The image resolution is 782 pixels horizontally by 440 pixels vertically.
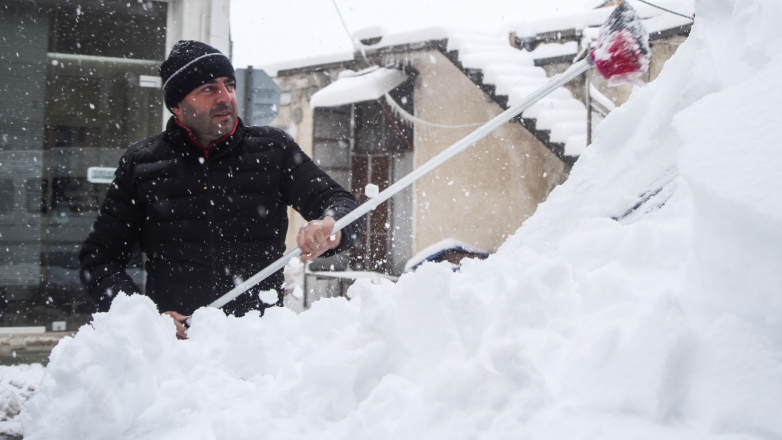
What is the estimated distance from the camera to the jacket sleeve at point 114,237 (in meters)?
2.59

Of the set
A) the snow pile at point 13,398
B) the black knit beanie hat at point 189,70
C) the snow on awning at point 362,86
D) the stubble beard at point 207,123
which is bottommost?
the snow pile at point 13,398

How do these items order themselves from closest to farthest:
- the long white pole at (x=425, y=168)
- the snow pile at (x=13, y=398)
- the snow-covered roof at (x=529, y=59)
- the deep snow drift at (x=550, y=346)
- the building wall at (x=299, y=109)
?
the deep snow drift at (x=550, y=346)
the snow pile at (x=13, y=398)
the long white pole at (x=425, y=168)
the snow-covered roof at (x=529, y=59)
the building wall at (x=299, y=109)

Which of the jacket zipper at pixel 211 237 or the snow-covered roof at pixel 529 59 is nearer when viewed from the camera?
the jacket zipper at pixel 211 237

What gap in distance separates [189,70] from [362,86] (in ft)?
26.8

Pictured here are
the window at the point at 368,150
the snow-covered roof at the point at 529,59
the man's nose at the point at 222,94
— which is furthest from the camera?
the window at the point at 368,150

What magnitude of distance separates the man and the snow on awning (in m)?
8.07

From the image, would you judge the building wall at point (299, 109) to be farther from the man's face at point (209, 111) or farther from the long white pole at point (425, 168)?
the long white pole at point (425, 168)

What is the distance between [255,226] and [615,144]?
153cm

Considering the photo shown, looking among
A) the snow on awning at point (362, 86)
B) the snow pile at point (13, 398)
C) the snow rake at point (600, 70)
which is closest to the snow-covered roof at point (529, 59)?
the snow on awning at point (362, 86)

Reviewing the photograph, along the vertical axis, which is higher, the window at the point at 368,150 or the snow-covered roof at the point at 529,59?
the snow-covered roof at the point at 529,59

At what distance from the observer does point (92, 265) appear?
2627 millimetres

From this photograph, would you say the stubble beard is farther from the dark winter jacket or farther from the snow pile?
the snow pile

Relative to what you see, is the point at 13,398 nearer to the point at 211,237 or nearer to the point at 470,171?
the point at 211,237

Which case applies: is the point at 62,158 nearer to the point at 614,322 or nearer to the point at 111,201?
the point at 111,201
